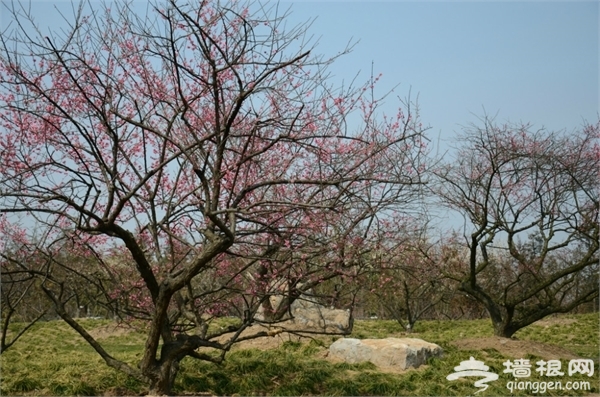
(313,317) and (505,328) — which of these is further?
(313,317)

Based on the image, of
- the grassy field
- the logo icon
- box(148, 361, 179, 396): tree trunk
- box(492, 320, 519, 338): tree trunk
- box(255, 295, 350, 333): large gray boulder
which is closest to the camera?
box(148, 361, 179, 396): tree trunk

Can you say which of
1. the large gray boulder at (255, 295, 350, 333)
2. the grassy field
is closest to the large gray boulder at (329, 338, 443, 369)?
the grassy field

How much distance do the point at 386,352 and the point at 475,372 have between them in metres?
1.14

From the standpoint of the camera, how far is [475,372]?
736 cm

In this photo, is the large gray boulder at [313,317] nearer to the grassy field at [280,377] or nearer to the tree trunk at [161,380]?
the grassy field at [280,377]

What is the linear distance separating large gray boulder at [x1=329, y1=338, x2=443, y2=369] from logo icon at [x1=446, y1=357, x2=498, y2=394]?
1.72 feet

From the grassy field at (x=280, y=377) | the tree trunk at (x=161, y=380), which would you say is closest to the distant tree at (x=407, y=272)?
the grassy field at (x=280, y=377)

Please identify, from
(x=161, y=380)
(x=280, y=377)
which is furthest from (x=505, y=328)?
(x=161, y=380)

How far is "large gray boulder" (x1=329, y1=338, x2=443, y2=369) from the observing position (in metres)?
7.58

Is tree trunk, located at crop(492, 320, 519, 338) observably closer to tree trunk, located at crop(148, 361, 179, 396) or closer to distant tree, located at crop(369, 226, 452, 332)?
distant tree, located at crop(369, 226, 452, 332)

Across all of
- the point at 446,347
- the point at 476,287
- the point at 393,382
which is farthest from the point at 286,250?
the point at 476,287

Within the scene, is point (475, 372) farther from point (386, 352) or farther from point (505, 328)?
point (505, 328)

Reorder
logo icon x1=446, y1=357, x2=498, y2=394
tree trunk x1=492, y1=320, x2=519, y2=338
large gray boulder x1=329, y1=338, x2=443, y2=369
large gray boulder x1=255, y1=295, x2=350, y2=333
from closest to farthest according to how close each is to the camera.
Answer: logo icon x1=446, y1=357, x2=498, y2=394, large gray boulder x1=329, y1=338, x2=443, y2=369, tree trunk x1=492, y1=320, x2=519, y2=338, large gray boulder x1=255, y1=295, x2=350, y2=333

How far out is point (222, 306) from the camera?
23.3 ft
